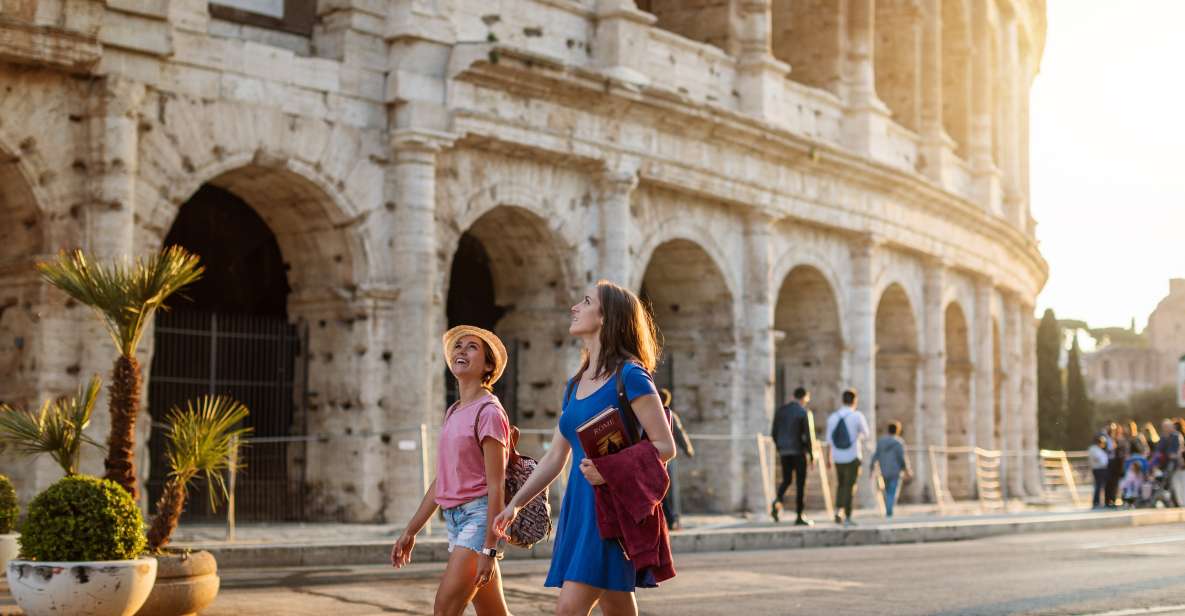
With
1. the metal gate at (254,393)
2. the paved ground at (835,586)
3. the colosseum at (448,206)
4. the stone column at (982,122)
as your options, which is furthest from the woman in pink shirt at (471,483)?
the stone column at (982,122)

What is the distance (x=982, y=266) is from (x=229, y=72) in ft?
66.3

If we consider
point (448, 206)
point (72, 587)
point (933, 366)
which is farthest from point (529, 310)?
point (72, 587)

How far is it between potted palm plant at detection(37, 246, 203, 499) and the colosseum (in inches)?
207

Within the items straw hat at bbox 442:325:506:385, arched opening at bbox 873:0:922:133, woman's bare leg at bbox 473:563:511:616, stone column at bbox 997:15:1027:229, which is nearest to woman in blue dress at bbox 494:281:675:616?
woman's bare leg at bbox 473:563:511:616

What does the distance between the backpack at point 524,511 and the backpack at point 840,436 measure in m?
12.5

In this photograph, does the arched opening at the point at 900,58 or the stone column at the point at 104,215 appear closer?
the stone column at the point at 104,215

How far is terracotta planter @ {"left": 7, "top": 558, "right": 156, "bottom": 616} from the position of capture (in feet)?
28.7

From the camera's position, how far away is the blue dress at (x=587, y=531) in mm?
5926

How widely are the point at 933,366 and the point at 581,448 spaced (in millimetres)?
25018

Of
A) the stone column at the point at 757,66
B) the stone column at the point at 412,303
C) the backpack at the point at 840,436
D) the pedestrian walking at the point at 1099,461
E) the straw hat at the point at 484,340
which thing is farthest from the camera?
the pedestrian walking at the point at 1099,461

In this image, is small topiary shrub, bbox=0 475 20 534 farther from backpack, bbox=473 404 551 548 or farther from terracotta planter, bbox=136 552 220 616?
backpack, bbox=473 404 551 548

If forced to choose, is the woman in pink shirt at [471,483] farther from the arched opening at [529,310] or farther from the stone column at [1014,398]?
the stone column at [1014,398]

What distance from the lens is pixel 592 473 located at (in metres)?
5.91

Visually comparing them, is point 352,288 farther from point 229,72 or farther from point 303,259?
point 229,72
